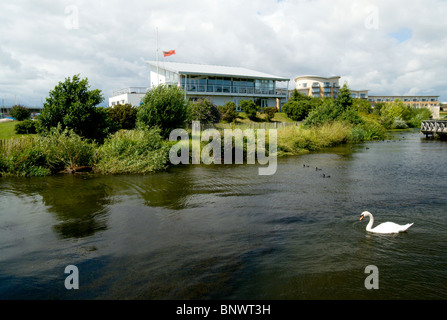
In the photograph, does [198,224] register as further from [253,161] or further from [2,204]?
[253,161]

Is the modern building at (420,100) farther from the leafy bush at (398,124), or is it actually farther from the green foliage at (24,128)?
the green foliage at (24,128)

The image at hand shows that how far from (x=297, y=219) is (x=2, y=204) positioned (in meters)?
10.1

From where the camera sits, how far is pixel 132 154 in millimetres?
18031

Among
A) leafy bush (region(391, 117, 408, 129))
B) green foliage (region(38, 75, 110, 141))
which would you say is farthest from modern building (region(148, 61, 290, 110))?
green foliage (region(38, 75, 110, 141))

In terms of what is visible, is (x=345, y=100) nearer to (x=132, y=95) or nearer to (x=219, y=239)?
(x=132, y=95)

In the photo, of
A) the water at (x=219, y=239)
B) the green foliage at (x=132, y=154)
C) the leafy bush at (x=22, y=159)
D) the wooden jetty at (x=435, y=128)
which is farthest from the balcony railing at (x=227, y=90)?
the water at (x=219, y=239)

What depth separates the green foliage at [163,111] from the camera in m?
23.4

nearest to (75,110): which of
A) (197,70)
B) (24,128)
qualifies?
(24,128)

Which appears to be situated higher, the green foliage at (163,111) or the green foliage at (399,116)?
the green foliage at (399,116)

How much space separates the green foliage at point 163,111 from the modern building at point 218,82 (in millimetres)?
23080

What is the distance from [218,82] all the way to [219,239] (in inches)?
1805

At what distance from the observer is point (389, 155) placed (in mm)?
25062

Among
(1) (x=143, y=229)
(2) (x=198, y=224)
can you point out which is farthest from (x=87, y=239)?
(2) (x=198, y=224)
